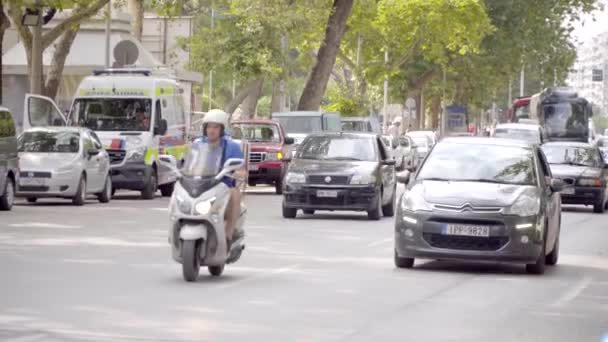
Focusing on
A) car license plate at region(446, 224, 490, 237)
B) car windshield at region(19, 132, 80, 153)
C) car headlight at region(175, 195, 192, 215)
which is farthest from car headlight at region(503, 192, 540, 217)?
car windshield at region(19, 132, 80, 153)

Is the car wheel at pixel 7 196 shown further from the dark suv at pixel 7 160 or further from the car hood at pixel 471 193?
the car hood at pixel 471 193

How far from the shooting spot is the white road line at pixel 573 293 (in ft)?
47.9

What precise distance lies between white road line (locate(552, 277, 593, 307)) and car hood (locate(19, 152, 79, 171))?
1518 cm

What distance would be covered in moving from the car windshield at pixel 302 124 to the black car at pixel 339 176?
52.9 ft

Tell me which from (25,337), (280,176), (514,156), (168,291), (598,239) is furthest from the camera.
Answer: (280,176)

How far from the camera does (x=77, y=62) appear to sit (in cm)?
5075

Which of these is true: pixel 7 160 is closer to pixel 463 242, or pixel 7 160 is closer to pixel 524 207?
pixel 463 242

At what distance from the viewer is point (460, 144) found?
1892 centimetres

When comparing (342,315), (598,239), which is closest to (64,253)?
(342,315)

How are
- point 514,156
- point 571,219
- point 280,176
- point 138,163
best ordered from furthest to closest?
point 280,176
point 138,163
point 571,219
point 514,156

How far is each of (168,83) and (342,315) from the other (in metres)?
23.6

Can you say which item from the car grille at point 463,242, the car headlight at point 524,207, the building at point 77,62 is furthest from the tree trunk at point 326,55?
the car grille at point 463,242

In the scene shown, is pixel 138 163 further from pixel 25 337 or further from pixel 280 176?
pixel 25 337

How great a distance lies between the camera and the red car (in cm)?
3819
